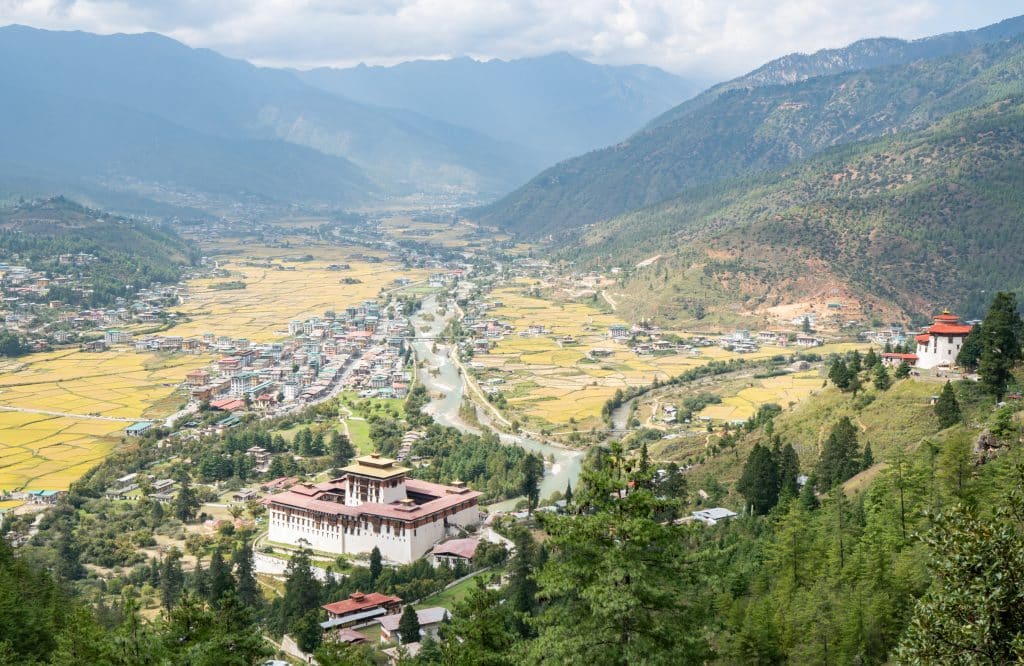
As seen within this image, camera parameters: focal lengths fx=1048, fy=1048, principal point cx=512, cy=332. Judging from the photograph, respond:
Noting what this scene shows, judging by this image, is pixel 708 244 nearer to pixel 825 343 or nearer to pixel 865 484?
pixel 825 343

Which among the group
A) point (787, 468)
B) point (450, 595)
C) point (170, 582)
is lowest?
point (450, 595)

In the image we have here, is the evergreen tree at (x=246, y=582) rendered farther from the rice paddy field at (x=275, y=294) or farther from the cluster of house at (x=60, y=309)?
the cluster of house at (x=60, y=309)

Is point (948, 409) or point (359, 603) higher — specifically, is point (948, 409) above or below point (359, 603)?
above

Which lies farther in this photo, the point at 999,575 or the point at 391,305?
the point at 391,305

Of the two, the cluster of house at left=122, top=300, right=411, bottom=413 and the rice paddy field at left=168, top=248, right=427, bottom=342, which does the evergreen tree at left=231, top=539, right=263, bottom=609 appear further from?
the rice paddy field at left=168, top=248, right=427, bottom=342

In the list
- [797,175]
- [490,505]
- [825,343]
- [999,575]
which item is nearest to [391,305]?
[825,343]

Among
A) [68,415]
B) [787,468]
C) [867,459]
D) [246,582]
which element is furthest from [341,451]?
[867,459]

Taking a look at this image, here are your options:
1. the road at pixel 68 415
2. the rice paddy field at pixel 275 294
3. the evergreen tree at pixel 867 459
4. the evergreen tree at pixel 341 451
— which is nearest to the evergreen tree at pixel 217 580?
the evergreen tree at pixel 341 451

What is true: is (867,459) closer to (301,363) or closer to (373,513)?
(373,513)
